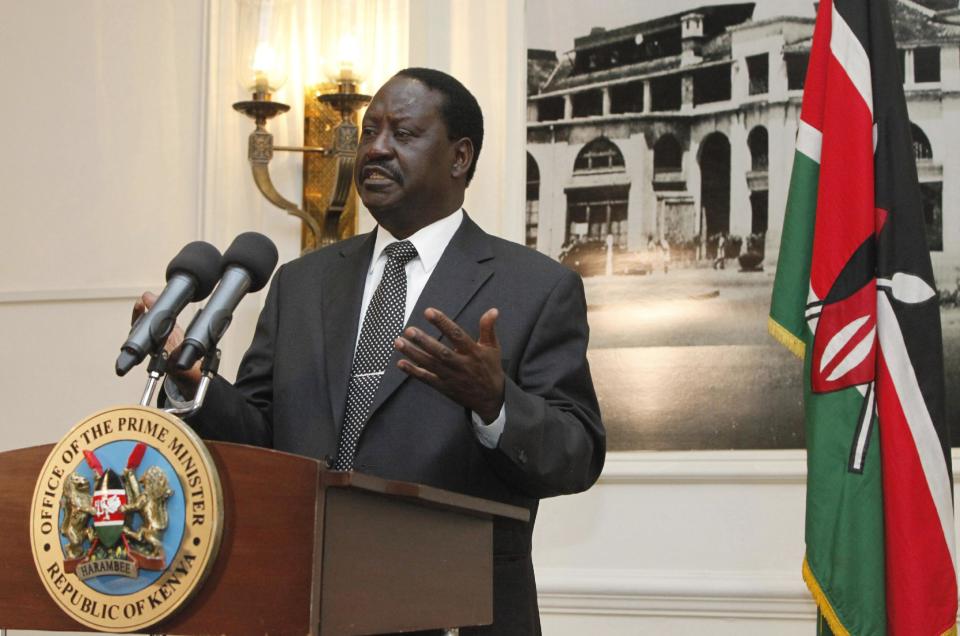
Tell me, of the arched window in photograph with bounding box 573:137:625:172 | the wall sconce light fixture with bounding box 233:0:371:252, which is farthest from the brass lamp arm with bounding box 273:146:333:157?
the arched window in photograph with bounding box 573:137:625:172

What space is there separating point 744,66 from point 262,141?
1.46m

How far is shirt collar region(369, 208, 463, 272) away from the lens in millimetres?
2541

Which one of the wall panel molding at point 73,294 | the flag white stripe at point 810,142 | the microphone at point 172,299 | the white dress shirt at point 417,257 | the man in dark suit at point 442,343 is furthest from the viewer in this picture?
the wall panel molding at point 73,294

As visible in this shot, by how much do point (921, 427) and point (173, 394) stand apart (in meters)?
1.88

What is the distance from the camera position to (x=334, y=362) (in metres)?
2.38

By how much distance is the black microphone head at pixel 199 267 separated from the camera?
1.87 metres

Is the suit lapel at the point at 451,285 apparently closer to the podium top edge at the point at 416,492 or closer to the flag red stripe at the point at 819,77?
the podium top edge at the point at 416,492

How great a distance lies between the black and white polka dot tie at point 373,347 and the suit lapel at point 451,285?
0.04 metres

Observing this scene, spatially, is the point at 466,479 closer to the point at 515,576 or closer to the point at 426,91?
the point at 515,576

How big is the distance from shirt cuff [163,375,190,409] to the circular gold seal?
0.31 meters

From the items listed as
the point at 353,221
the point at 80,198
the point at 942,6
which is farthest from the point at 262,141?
the point at 942,6

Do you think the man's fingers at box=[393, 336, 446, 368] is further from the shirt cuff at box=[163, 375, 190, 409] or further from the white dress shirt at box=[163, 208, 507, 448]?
the white dress shirt at box=[163, 208, 507, 448]

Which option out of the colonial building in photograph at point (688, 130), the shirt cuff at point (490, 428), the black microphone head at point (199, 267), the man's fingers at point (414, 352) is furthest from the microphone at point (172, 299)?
the colonial building in photograph at point (688, 130)

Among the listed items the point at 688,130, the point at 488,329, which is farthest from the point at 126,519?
the point at 688,130
